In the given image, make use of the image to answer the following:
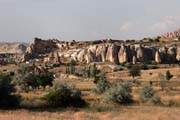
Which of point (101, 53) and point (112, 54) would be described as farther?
point (101, 53)

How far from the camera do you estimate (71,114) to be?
1038 inches

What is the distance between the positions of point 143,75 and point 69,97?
7429 cm

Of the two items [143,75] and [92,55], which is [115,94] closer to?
[143,75]

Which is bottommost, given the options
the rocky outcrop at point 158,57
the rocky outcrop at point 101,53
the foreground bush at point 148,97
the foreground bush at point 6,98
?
the foreground bush at point 148,97

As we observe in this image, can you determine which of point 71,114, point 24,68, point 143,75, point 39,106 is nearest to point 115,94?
point 39,106

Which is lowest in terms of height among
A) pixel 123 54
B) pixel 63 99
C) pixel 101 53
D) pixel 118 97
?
pixel 118 97

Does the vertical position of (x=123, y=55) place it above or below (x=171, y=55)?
above

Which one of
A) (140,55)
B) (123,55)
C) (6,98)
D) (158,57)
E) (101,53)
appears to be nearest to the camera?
(6,98)

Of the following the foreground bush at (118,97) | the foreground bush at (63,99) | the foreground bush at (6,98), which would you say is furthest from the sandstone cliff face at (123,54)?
the foreground bush at (6,98)

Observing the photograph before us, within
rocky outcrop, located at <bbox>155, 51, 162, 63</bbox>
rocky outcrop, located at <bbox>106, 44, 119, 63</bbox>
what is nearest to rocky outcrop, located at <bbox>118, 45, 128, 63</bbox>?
rocky outcrop, located at <bbox>106, 44, 119, 63</bbox>

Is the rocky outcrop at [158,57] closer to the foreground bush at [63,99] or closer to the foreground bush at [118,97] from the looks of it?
the foreground bush at [118,97]

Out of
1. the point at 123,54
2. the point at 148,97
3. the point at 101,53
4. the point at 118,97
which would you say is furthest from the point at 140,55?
the point at 118,97

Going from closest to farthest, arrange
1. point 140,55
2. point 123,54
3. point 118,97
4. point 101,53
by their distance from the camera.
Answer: point 118,97 → point 140,55 → point 123,54 → point 101,53

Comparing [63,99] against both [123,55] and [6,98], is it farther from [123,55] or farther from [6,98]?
[123,55]
